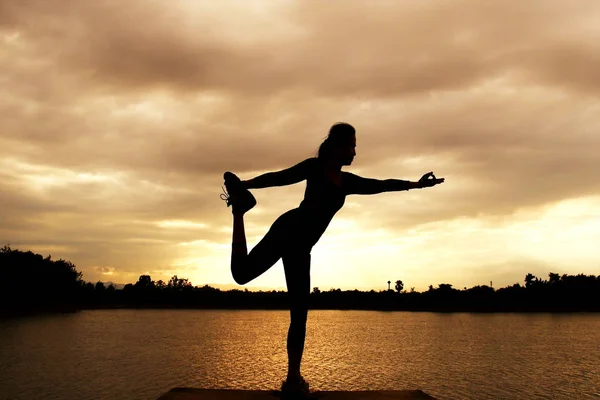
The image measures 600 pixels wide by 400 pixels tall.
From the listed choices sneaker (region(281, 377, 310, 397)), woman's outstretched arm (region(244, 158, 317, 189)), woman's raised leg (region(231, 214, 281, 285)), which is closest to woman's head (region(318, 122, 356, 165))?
woman's outstretched arm (region(244, 158, 317, 189))

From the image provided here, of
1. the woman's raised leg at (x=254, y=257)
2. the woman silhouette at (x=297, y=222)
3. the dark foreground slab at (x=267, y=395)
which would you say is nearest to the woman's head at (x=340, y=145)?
the woman silhouette at (x=297, y=222)

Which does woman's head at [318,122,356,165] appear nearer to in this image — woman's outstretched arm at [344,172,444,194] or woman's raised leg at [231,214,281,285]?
woman's outstretched arm at [344,172,444,194]

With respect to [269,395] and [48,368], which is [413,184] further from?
[48,368]

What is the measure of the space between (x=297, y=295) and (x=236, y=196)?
1.49m

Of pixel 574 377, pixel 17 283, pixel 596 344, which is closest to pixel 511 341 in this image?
pixel 596 344

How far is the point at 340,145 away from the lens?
20.9ft

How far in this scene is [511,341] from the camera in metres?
96.3

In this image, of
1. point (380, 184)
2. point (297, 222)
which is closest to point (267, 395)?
point (297, 222)

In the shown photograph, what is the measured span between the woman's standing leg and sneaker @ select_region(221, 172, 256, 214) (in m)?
0.81

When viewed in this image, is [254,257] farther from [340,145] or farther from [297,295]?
[340,145]

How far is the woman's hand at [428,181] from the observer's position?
697 cm

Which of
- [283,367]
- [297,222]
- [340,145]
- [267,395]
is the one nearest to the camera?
[297,222]

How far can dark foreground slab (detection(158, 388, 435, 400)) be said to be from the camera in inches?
260

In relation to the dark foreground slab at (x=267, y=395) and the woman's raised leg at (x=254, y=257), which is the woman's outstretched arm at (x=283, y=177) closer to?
the woman's raised leg at (x=254, y=257)
